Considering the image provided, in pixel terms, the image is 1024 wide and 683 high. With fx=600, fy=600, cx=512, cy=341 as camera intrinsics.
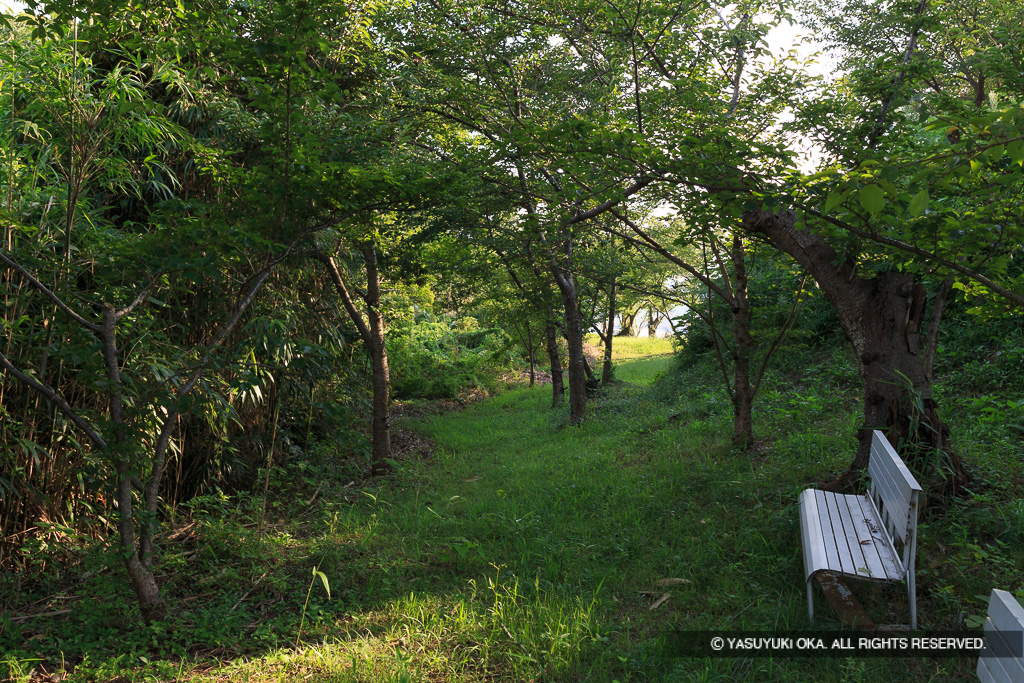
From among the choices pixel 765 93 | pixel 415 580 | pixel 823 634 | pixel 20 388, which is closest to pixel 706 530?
pixel 823 634

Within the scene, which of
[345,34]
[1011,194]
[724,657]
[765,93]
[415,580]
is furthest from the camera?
[345,34]

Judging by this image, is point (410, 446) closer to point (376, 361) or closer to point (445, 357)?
point (376, 361)

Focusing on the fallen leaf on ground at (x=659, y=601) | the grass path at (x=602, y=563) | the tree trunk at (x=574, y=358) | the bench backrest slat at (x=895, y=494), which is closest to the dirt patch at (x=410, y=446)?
the grass path at (x=602, y=563)

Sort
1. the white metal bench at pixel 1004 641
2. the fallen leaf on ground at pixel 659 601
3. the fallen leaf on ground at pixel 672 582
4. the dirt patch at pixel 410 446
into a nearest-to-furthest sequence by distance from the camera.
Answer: the white metal bench at pixel 1004 641
the fallen leaf on ground at pixel 659 601
the fallen leaf on ground at pixel 672 582
the dirt patch at pixel 410 446

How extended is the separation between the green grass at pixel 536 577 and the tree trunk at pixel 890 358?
1.15 feet

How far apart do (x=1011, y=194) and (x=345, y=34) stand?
528 centimetres

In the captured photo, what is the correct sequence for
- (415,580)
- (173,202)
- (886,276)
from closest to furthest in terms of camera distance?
(173,202)
(415,580)
(886,276)

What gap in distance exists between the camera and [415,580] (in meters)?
4.14

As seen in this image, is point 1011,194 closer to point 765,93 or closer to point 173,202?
point 765,93

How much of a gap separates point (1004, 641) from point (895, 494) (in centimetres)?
105

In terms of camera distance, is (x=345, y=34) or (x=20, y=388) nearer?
(x=20, y=388)

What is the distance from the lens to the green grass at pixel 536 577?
3.07m

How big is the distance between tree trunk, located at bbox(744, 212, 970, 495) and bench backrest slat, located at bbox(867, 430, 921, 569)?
0.60 meters

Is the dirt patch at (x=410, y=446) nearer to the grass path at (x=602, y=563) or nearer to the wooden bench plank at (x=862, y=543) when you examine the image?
the grass path at (x=602, y=563)
